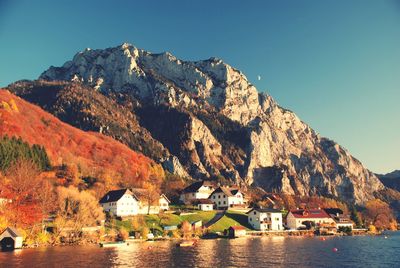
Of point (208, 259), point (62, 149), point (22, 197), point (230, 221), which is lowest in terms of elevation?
point (208, 259)

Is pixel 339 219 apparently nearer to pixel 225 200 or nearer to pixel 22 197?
pixel 225 200

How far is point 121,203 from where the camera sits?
12100 cm

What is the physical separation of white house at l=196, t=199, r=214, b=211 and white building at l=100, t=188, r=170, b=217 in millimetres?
18310

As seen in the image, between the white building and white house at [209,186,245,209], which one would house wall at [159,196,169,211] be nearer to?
the white building

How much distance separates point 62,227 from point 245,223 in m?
66.4

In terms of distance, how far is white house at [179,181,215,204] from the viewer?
528 ft

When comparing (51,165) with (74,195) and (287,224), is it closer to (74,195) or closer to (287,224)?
(74,195)

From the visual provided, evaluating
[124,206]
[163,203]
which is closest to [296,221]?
[163,203]

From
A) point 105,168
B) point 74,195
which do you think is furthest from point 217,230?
point 105,168

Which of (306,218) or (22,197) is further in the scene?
(306,218)

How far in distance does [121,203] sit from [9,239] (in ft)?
147

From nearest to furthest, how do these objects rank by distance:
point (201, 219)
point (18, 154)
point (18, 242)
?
point (18, 242) < point (18, 154) < point (201, 219)

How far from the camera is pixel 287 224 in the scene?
145625mm

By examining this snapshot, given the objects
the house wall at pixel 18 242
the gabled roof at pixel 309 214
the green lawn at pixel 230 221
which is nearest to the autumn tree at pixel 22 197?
the house wall at pixel 18 242
